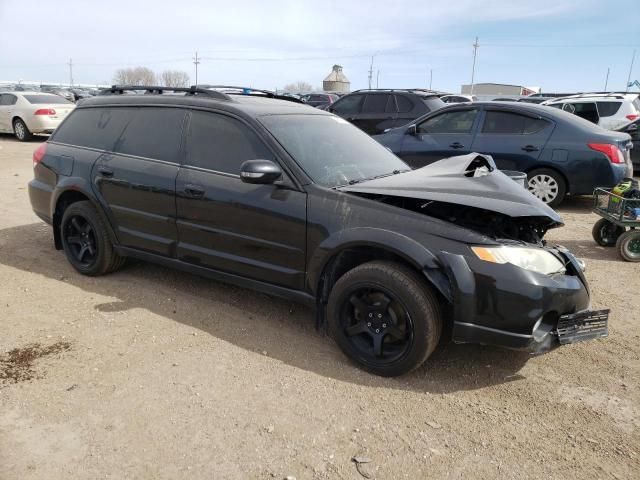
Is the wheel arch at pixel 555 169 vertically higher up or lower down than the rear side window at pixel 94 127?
lower down

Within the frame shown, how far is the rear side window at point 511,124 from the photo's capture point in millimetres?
7598

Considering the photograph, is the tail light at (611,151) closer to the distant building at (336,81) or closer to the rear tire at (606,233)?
the rear tire at (606,233)

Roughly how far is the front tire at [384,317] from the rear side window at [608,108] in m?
13.3

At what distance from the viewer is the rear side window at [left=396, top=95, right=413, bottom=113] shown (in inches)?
430

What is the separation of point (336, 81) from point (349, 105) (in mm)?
53487

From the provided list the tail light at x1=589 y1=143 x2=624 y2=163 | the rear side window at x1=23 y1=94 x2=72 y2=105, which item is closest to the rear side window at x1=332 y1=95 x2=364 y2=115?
the tail light at x1=589 y1=143 x2=624 y2=163

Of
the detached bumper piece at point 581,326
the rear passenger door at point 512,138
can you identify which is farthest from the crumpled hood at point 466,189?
the rear passenger door at point 512,138

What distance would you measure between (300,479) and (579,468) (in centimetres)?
133

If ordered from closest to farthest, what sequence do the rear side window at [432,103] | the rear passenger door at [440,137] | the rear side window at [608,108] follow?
1. the rear passenger door at [440,137]
2. the rear side window at [432,103]
3. the rear side window at [608,108]

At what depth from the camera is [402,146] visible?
846 centimetres

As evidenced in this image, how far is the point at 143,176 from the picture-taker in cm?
423

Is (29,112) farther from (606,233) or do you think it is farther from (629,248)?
(629,248)

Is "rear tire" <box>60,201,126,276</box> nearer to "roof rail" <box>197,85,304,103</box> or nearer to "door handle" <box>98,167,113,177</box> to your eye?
"door handle" <box>98,167,113,177</box>

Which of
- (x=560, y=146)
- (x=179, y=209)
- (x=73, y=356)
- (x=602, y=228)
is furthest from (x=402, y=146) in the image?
(x=73, y=356)
